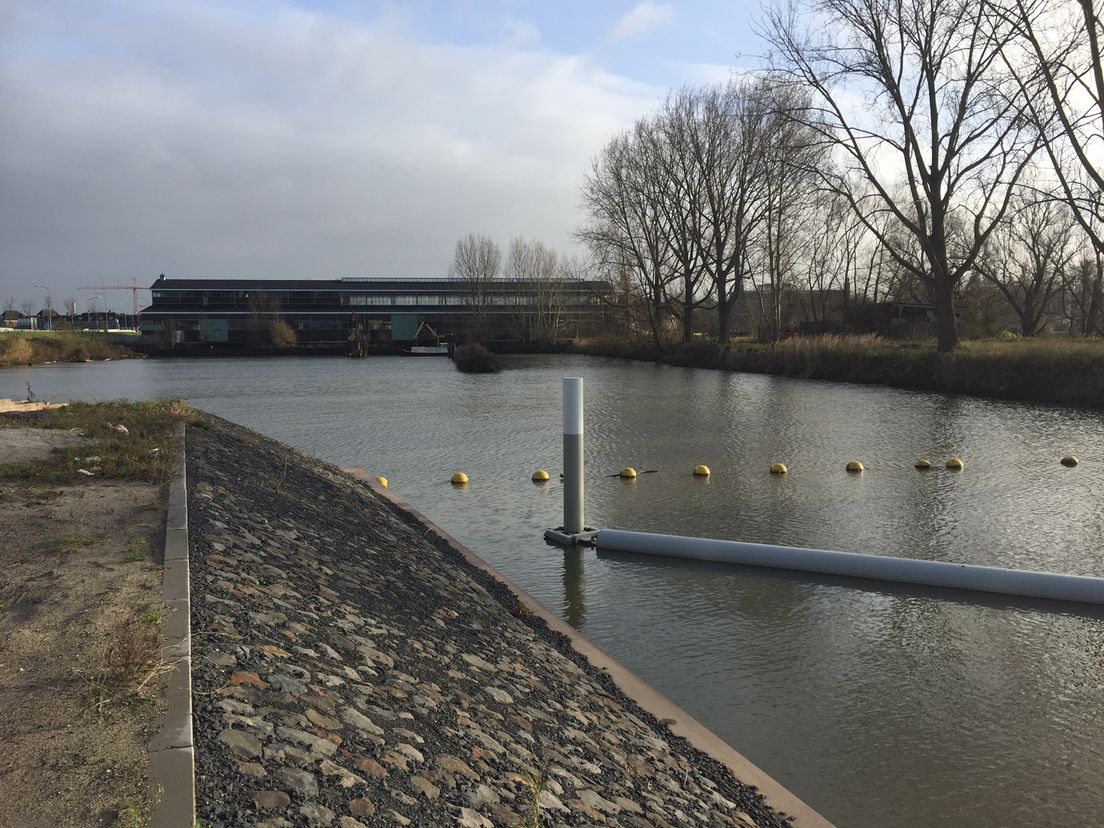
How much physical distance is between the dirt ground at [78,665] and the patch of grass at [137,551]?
1cm

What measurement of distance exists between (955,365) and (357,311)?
264ft

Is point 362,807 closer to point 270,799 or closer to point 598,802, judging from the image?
point 270,799

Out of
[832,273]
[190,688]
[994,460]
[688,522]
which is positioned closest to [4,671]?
[190,688]

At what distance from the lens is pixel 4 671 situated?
10.3 feet

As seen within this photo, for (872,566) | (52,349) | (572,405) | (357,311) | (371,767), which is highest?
(357,311)

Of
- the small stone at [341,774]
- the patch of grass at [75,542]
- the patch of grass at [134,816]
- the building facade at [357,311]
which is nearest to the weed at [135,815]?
the patch of grass at [134,816]

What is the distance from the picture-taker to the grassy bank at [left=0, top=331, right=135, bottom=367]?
2228 inches

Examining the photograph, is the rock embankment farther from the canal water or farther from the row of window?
the row of window

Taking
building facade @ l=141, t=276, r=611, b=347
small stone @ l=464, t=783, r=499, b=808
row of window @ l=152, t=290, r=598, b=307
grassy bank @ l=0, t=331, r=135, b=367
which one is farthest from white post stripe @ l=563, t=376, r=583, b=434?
row of window @ l=152, t=290, r=598, b=307

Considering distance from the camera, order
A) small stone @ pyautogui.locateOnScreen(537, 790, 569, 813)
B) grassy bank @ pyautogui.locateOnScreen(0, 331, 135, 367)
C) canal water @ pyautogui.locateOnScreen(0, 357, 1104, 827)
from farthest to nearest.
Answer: grassy bank @ pyautogui.locateOnScreen(0, 331, 135, 367)
canal water @ pyautogui.locateOnScreen(0, 357, 1104, 827)
small stone @ pyautogui.locateOnScreen(537, 790, 569, 813)

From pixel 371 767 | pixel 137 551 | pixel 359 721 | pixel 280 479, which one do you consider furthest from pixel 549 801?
pixel 280 479

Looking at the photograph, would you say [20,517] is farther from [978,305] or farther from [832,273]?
[832,273]

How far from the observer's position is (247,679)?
3.09 metres

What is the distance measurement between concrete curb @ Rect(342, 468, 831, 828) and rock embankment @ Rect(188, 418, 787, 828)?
9cm
